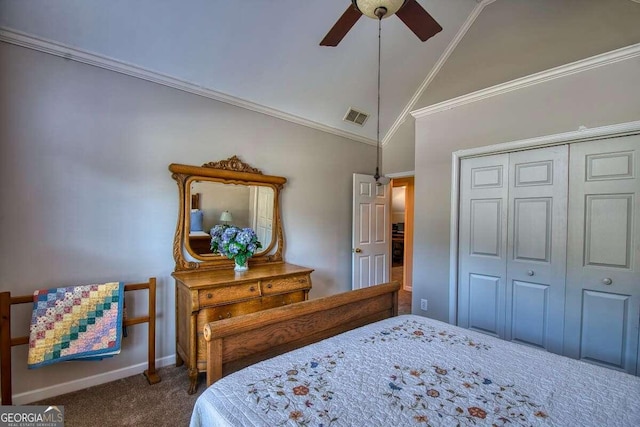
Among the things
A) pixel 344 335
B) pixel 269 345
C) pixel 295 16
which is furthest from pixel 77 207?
pixel 295 16

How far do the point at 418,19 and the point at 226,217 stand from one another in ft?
7.10

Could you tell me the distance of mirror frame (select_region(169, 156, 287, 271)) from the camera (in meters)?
2.57

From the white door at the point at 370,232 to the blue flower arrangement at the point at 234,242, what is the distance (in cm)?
160

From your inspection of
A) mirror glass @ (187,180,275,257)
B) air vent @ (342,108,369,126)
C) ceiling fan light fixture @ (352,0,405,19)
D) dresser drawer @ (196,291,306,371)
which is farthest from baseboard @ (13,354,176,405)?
air vent @ (342,108,369,126)

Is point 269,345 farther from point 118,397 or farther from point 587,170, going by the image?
point 587,170

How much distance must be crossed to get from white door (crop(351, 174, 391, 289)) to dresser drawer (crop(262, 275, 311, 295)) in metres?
1.22

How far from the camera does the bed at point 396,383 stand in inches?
38.8

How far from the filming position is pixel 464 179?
304 cm

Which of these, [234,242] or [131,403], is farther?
[234,242]

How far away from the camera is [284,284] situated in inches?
105

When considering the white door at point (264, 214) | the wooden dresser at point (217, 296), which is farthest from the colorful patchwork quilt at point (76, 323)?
the white door at point (264, 214)

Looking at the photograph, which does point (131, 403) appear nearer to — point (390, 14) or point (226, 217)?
point (226, 217)

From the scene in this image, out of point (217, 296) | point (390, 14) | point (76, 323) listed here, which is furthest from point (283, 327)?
point (390, 14)

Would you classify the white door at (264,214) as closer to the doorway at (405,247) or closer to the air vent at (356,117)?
the air vent at (356,117)
